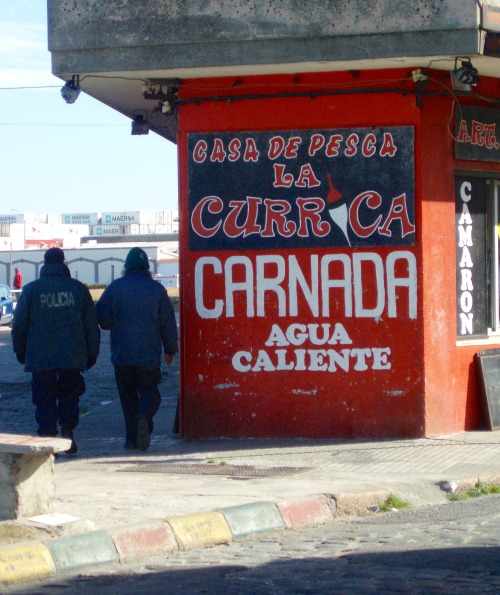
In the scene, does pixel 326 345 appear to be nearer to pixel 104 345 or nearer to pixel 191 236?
pixel 191 236

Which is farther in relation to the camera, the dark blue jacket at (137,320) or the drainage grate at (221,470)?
the dark blue jacket at (137,320)

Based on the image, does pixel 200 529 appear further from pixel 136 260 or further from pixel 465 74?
pixel 465 74

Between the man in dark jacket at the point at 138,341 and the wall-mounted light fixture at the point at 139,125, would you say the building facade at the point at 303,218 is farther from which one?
the wall-mounted light fixture at the point at 139,125

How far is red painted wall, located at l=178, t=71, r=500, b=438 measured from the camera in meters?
10.1

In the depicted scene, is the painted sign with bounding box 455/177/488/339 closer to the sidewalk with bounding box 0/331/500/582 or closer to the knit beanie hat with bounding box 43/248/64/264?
the sidewalk with bounding box 0/331/500/582

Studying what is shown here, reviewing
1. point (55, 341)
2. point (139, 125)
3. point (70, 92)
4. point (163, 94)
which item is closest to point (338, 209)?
point (163, 94)

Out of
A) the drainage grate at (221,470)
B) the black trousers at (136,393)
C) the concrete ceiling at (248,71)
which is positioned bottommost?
the drainage grate at (221,470)

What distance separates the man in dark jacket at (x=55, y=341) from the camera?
31.2ft

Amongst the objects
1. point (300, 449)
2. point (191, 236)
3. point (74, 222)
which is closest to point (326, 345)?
point (300, 449)

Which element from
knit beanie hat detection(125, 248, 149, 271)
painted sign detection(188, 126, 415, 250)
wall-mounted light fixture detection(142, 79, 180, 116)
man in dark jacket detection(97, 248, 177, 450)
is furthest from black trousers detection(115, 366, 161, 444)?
wall-mounted light fixture detection(142, 79, 180, 116)

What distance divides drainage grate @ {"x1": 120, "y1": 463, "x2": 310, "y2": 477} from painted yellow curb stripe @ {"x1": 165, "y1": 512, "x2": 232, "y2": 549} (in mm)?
1781

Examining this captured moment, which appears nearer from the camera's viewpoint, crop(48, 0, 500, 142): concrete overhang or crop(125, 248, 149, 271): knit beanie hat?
crop(48, 0, 500, 142): concrete overhang

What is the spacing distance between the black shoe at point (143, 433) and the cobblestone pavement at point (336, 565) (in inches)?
122

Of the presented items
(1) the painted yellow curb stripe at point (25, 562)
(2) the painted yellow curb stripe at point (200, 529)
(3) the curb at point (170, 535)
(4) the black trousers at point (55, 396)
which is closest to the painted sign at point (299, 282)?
(4) the black trousers at point (55, 396)
